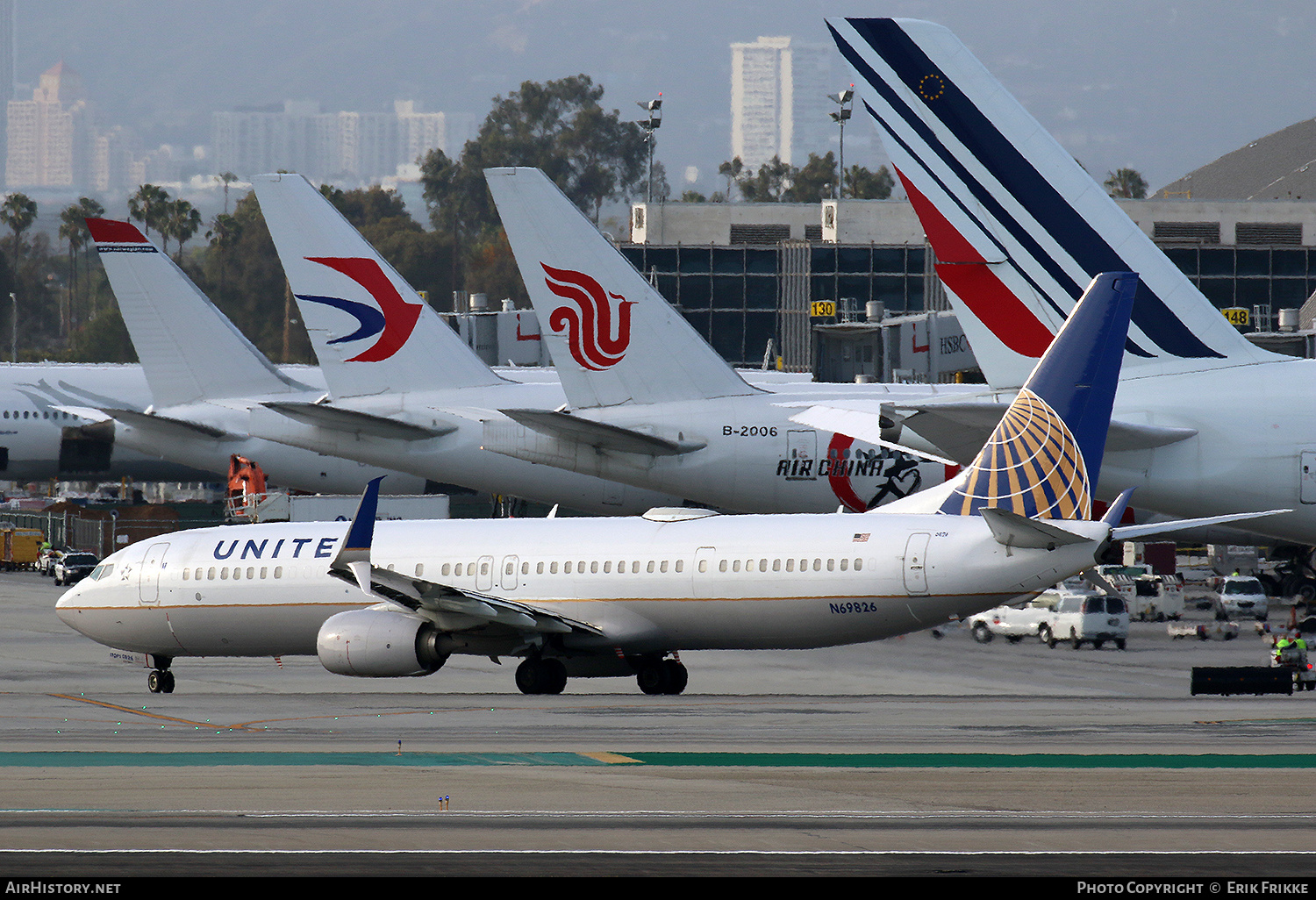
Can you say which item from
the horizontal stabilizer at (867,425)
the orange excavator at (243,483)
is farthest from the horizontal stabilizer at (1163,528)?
the orange excavator at (243,483)

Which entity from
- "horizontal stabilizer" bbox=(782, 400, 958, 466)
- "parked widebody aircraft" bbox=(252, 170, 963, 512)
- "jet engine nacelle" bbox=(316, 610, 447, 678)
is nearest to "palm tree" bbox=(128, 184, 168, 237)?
"parked widebody aircraft" bbox=(252, 170, 963, 512)

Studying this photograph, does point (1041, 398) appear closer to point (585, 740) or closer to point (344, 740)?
point (585, 740)

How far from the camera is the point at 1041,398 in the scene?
25.7 m

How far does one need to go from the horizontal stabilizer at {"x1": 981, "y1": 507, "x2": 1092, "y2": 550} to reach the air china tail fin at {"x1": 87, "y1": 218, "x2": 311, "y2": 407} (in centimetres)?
3496

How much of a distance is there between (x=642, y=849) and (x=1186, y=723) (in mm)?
12309

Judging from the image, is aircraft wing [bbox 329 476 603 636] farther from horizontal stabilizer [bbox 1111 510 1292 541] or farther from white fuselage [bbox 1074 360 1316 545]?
white fuselage [bbox 1074 360 1316 545]

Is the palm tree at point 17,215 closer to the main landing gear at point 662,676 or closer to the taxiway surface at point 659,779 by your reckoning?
the taxiway surface at point 659,779

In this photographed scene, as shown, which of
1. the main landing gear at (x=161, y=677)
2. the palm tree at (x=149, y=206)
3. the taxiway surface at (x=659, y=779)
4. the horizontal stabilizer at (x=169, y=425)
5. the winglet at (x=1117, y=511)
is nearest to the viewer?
the taxiway surface at (x=659, y=779)

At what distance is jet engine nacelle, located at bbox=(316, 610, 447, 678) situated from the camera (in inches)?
1156

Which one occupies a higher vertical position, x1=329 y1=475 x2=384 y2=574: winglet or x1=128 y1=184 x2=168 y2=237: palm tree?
x1=128 y1=184 x2=168 y2=237: palm tree

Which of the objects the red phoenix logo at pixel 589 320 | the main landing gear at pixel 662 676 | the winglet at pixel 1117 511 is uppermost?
the red phoenix logo at pixel 589 320

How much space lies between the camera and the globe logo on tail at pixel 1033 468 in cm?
2575

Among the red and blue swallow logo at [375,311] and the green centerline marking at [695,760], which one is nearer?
the green centerline marking at [695,760]

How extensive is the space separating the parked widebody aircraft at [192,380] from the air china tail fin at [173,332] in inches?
1.1
